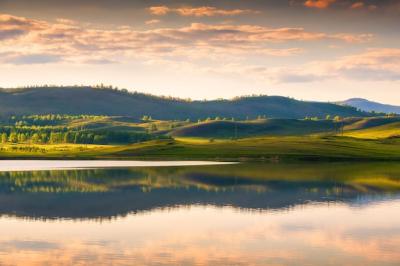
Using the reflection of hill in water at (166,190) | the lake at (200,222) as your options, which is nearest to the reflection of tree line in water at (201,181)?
the reflection of hill in water at (166,190)

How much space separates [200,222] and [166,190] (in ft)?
94.6

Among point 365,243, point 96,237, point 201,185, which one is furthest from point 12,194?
point 365,243

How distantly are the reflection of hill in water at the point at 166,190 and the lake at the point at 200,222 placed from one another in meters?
0.13

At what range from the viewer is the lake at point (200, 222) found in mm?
42625

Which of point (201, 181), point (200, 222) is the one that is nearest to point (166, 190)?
point (201, 181)

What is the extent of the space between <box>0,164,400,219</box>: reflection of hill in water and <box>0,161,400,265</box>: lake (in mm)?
130

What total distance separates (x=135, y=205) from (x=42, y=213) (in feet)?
34.0

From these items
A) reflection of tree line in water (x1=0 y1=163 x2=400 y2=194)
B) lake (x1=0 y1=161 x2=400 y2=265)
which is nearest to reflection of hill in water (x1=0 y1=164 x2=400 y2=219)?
reflection of tree line in water (x1=0 y1=163 x2=400 y2=194)

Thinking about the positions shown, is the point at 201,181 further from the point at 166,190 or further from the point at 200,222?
the point at 200,222

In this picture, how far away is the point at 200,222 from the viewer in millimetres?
58312

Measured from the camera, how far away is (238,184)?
95438mm

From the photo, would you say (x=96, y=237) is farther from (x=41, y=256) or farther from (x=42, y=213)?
(x=42, y=213)

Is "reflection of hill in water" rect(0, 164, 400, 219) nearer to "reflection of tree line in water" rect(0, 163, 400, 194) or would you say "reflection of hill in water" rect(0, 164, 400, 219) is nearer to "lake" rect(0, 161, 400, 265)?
"reflection of tree line in water" rect(0, 163, 400, 194)

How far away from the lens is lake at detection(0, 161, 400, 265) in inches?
1678
